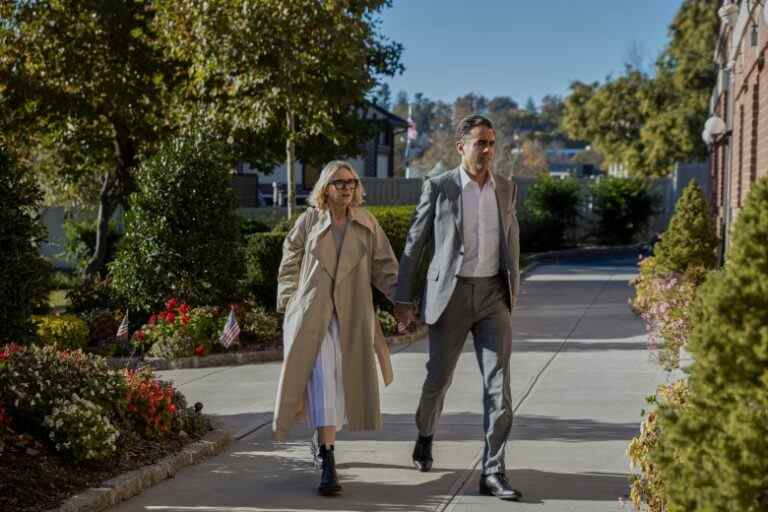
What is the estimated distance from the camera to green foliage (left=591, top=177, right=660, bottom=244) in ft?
105

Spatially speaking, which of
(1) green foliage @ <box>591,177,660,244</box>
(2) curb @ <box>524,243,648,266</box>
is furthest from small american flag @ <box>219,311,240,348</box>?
(1) green foliage @ <box>591,177,660,244</box>

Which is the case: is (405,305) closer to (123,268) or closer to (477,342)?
(477,342)

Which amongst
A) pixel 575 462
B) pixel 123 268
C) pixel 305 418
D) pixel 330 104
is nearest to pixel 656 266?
pixel 330 104

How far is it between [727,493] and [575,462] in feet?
11.3

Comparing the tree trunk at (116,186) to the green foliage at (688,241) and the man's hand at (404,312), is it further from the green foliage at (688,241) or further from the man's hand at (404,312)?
the man's hand at (404,312)

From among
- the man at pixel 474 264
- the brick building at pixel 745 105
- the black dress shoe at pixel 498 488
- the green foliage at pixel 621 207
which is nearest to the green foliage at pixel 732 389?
the black dress shoe at pixel 498 488

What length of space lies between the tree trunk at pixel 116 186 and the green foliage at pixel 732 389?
678 inches

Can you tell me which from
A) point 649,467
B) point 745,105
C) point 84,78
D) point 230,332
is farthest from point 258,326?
point 745,105

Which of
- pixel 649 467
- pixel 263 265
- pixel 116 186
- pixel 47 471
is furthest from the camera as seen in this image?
pixel 116 186

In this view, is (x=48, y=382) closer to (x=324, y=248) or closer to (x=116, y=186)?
(x=324, y=248)

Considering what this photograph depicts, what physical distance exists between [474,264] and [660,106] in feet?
136

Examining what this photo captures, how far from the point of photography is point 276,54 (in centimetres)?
1577

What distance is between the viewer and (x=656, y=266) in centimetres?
1448

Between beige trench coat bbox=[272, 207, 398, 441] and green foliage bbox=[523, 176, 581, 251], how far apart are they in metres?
23.6
